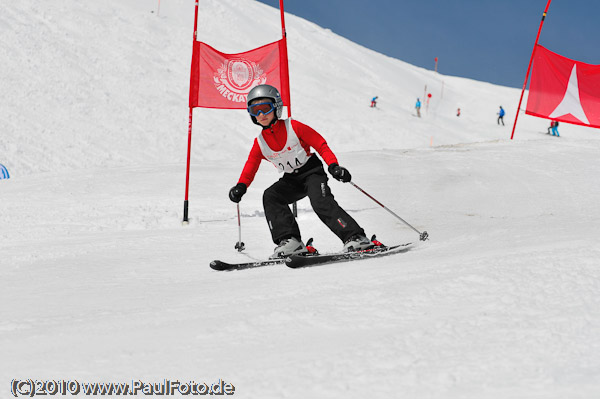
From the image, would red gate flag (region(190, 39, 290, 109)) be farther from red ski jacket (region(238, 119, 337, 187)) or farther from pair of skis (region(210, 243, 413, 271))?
pair of skis (region(210, 243, 413, 271))

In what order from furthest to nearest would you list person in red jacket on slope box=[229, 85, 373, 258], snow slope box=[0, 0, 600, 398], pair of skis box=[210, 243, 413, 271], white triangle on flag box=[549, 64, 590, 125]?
white triangle on flag box=[549, 64, 590, 125]
person in red jacket on slope box=[229, 85, 373, 258]
pair of skis box=[210, 243, 413, 271]
snow slope box=[0, 0, 600, 398]

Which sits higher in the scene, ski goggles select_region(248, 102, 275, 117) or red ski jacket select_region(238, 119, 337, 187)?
ski goggles select_region(248, 102, 275, 117)

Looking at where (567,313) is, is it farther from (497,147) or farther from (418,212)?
(497,147)

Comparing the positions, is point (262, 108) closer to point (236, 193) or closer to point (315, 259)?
point (236, 193)

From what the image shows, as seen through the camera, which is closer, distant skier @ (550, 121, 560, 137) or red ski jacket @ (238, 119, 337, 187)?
red ski jacket @ (238, 119, 337, 187)

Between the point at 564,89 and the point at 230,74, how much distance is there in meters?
8.33

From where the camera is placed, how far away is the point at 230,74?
7398 millimetres

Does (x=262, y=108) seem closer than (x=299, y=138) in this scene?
Yes

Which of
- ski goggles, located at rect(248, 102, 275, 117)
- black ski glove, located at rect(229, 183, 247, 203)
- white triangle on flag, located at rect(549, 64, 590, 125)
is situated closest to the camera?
ski goggles, located at rect(248, 102, 275, 117)

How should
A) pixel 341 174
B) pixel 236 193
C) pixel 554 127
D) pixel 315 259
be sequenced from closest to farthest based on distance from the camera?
pixel 315 259 < pixel 341 174 < pixel 236 193 < pixel 554 127

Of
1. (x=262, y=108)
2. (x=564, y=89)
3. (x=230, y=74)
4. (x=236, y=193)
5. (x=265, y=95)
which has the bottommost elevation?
(x=236, y=193)

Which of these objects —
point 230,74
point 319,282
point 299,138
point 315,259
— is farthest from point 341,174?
point 230,74

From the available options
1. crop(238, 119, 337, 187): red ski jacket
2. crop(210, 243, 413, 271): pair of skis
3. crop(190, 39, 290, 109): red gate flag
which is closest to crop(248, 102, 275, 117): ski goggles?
crop(238, 119, 337, 187): red ski jacket

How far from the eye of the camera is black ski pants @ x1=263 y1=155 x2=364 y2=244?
14.9 ft
